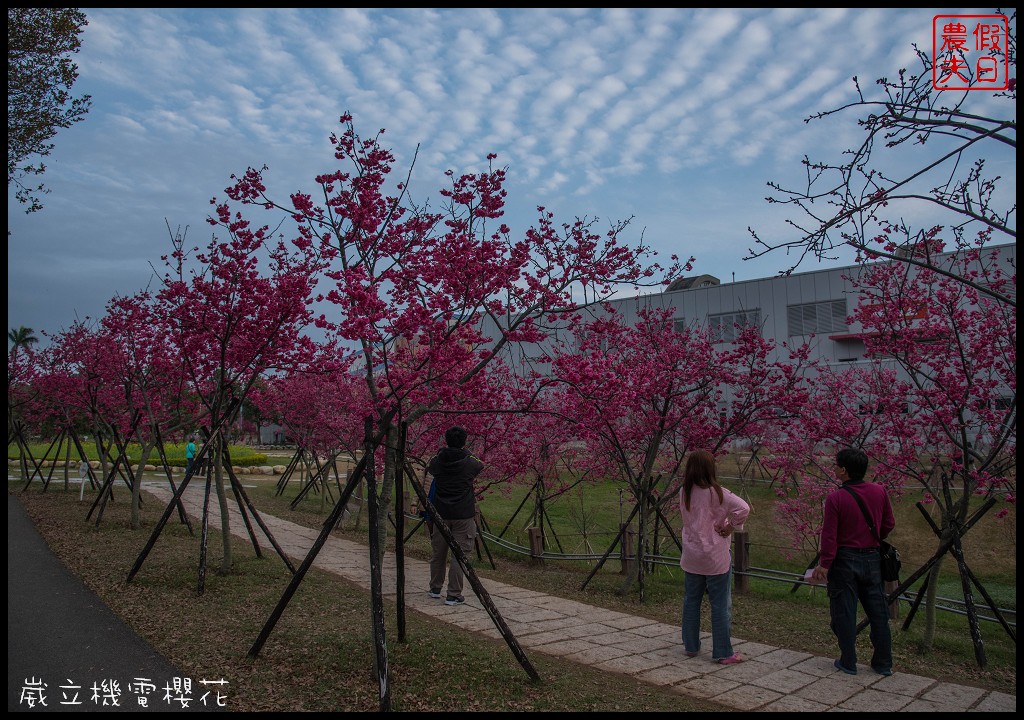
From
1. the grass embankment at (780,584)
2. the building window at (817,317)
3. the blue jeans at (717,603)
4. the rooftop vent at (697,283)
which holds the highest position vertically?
the rooftop vent at (697,283)

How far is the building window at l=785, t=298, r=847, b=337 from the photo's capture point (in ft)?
→ 79.9

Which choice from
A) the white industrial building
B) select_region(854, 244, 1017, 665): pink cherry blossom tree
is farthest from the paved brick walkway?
the white industrial building

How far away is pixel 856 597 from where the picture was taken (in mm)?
5121

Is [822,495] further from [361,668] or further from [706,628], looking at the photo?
[361,668]

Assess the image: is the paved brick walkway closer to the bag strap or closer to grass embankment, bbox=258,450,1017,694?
grass embankment, bbox=258,450,1017,694

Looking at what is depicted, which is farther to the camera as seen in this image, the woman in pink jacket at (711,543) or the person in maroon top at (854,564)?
the woman in pink jacket at (711,543)

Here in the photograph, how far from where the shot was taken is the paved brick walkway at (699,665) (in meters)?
4.61

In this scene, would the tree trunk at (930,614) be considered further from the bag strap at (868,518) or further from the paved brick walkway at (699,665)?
the bag strap at (868,518)

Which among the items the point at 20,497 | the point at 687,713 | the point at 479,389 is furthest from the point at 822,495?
the point at 20,497

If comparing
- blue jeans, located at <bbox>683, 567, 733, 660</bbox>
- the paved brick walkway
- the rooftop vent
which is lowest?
Answer: the paved brick walkway

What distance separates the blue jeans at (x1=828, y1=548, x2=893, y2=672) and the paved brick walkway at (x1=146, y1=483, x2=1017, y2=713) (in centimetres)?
18

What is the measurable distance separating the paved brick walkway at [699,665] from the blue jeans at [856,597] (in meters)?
0.18

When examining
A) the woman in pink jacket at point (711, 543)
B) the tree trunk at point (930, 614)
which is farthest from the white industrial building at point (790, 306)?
the woman in pink jacket at point (711, 543)

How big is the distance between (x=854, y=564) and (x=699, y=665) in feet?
4.38
